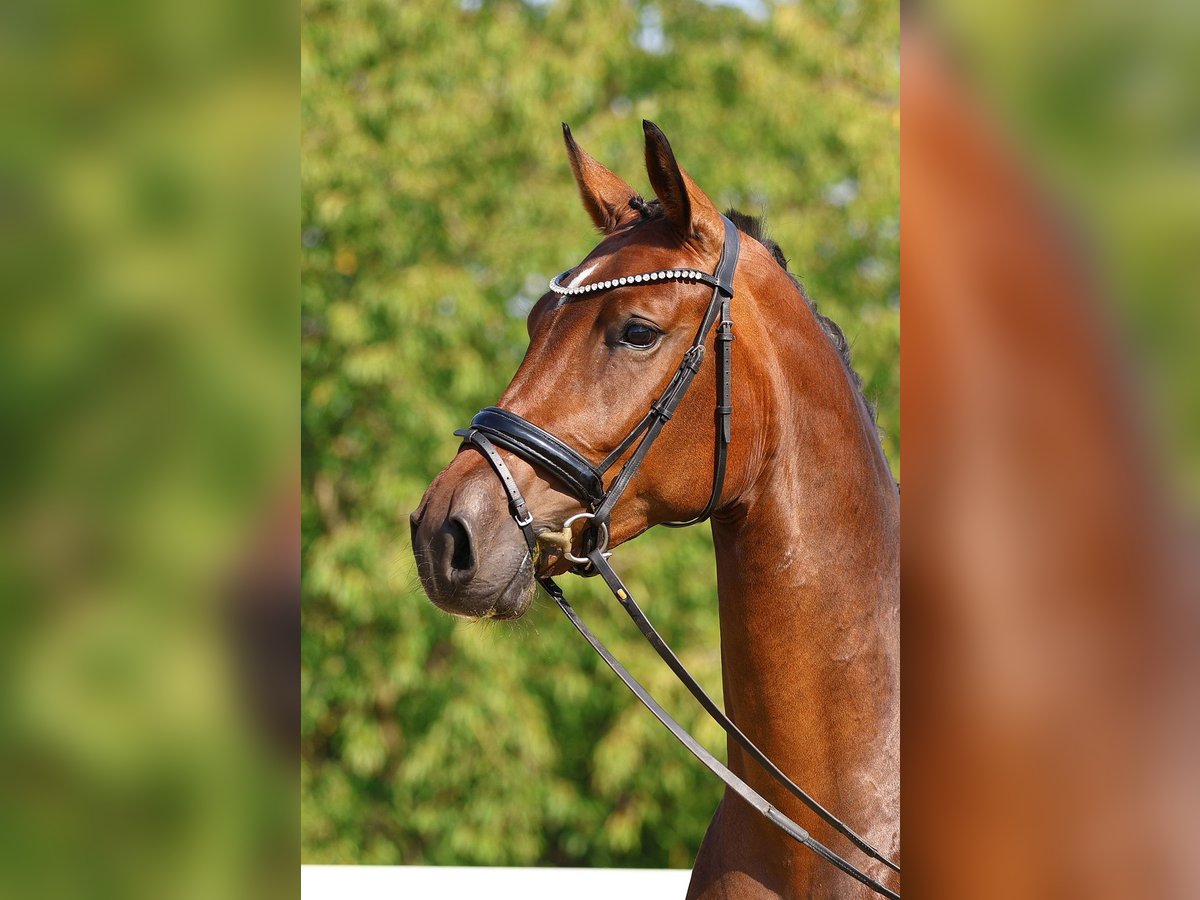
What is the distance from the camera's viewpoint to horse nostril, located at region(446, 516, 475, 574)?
2227 millimetres

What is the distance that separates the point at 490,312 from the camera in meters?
7.93

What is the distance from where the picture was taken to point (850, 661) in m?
2.45

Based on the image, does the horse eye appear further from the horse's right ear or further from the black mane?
the horse's right ear

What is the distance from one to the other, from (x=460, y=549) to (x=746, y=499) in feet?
1.96

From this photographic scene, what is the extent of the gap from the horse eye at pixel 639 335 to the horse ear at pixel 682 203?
0.24m

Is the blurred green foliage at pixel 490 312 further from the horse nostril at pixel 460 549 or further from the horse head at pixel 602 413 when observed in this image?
the horse nostril at pixel 460 549

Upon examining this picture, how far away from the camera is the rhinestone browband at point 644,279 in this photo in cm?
240
